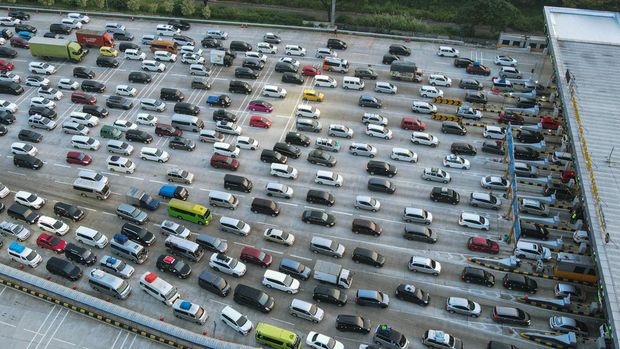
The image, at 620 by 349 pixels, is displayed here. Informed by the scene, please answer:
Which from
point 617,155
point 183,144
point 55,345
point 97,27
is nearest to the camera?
point 55,345

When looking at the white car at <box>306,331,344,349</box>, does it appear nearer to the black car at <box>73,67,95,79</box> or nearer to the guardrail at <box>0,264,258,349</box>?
the guardrail at <box>0,264,258,349</box>

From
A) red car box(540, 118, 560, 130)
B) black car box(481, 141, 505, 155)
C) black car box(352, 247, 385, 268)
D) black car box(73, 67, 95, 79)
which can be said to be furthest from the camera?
black car box(73, 67, 95, 79)

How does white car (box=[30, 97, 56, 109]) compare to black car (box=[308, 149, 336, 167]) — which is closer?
black car (box=[308, 149, 336, 167])

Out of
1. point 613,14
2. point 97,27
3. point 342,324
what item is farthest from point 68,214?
point 613,14

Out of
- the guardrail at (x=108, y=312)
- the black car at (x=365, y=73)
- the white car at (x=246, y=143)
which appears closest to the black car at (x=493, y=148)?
the black car at (x=365, y=73)

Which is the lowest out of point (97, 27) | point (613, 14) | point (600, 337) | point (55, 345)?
point (55, 345)

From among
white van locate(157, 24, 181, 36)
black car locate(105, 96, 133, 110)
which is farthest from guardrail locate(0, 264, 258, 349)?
white van locate(157, 24, 181, 36)

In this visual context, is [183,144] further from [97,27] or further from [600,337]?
[600,337]

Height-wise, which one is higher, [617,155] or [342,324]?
[617,155]

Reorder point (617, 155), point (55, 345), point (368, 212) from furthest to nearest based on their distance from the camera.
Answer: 1. point (368, 212)
2. point (617, 155)
3. point (55, 345)
